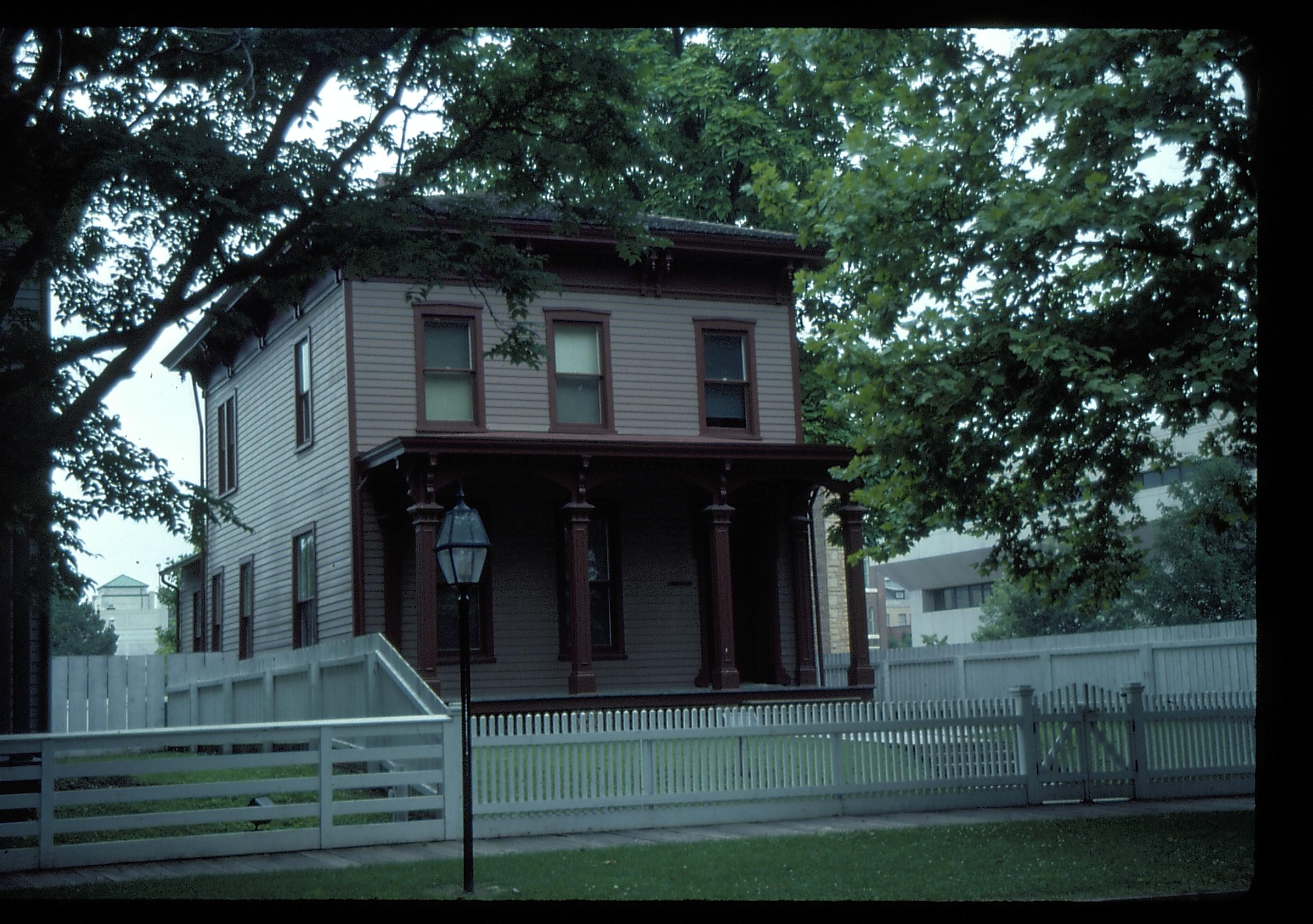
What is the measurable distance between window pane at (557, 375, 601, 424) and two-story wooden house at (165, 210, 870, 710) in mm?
36

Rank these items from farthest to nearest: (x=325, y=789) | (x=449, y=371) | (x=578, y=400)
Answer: (x=578, y=400) → (x=449, y=371) → (x=325, y=789)

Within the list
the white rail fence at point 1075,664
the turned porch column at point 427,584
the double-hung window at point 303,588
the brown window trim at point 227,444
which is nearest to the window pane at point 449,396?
the turned porch column at point 427,584

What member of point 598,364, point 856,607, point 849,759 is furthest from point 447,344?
point 849,759

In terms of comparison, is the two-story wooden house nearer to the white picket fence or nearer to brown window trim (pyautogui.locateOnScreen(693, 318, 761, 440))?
brown window trim (pyautogui.locateOnScreen(693, 318, 761, 440))

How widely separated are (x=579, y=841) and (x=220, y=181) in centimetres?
669

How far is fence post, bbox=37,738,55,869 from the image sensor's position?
1123cm

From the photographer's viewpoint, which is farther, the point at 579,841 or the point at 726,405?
the point at 726,405

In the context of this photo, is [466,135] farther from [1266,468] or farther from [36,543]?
[1266,468]

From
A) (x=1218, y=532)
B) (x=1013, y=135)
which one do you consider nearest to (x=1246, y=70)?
(x=1013, y=135)

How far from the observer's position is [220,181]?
12.1 meters

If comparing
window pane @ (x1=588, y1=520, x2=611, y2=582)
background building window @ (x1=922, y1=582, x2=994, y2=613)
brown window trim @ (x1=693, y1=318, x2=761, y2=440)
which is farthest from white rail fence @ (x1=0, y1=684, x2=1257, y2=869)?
background building window @ (x1=922, y1=582, x2=994, y2=613)

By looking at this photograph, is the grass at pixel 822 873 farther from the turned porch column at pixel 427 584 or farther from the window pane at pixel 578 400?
the window pane at pixel 578 400

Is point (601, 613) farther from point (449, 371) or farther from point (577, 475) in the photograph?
point (449, 371)

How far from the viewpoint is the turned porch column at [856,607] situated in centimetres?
2166
